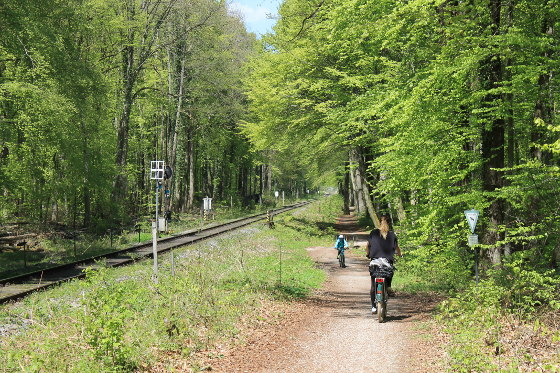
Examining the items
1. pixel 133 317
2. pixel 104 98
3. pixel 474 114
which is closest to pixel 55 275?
pixel 133 317

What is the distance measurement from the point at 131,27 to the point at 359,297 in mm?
23598

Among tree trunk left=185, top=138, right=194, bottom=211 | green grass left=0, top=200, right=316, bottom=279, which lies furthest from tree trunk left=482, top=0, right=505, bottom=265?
tree trunk left=185, top=138, right=194, bottom=211

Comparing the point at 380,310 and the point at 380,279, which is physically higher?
the point at 380,279

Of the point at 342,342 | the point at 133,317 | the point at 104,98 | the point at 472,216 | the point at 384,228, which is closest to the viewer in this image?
the point at 342,342

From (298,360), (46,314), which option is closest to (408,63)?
(298,360)

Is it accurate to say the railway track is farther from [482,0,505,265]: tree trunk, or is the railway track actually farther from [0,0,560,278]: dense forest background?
[482,0,505,265]: tree trunk

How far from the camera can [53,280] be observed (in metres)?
15.8

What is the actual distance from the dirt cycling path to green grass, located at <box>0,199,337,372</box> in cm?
73

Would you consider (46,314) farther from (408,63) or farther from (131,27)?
(131,27)

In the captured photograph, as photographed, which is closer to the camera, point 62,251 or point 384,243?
point 384,243

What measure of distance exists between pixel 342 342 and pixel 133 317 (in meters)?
3.62

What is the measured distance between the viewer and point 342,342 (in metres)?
8.91

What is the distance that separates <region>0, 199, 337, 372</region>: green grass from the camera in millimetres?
6984

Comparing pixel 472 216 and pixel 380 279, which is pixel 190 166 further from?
pixel 380 279
